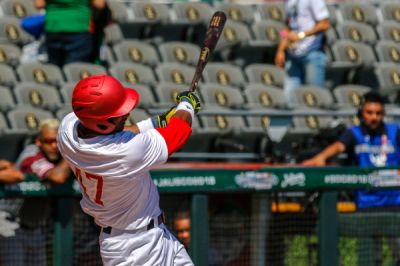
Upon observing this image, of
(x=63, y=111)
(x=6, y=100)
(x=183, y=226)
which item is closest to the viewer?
(x=183, y=226)

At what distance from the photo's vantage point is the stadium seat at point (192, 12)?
11.4 metres

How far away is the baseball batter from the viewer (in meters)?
4.90

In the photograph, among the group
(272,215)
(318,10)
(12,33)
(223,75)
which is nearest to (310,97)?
(318,10)

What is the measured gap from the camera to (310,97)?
1016cm

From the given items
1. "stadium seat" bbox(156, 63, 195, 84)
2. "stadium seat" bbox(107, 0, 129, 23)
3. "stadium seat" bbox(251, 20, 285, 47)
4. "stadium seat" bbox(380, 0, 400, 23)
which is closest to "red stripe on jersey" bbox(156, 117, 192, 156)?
"stadium seat" bbox(156, 63, 195, 84)

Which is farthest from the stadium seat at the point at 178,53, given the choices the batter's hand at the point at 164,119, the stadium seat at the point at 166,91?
the batter's hand at the point at 164,119

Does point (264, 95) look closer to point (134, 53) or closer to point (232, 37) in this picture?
point (232, 37)

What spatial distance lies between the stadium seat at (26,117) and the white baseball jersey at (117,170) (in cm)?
375

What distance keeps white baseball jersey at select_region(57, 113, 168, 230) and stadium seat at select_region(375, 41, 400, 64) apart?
22.3 feet

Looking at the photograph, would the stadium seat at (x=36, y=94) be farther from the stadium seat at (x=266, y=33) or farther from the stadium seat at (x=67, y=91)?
the stadium seat at (x=266, y=33)

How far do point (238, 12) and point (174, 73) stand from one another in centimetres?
184

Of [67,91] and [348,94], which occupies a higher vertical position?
[67,91]

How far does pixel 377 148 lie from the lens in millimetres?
7332

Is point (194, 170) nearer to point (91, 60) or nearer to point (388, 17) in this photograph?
point (91, 60)
